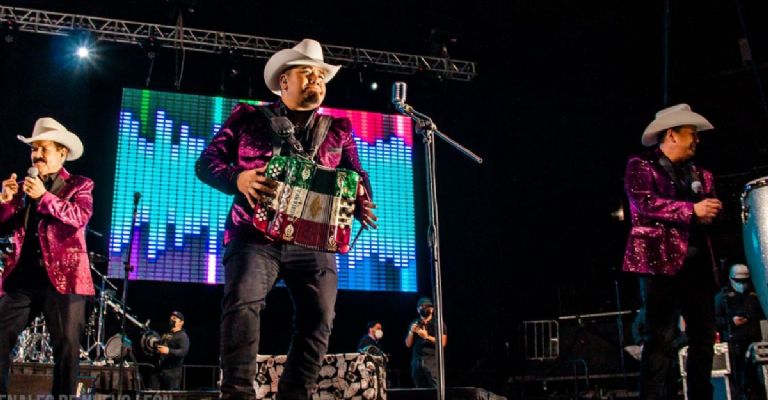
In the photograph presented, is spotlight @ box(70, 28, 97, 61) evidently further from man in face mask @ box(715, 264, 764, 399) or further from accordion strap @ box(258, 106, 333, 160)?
man in face mask @ box(715, 264, 764, 399)

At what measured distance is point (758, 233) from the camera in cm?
474

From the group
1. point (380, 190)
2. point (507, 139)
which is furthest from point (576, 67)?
point (380, 190)

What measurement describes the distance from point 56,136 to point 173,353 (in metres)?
6.56

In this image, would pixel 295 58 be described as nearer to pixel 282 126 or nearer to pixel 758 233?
pixel 282 126

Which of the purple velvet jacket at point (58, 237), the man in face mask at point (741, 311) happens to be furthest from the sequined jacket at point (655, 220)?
the man in face mask at point (741, 311)

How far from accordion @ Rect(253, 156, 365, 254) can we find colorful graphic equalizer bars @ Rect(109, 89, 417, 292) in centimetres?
755

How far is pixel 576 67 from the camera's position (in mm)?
11883

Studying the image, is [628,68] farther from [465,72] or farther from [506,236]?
[506,236]

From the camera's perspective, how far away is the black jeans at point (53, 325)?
4199 millimetres

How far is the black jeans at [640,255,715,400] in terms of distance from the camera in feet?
14.4

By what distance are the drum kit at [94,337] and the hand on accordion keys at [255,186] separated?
5.47 m

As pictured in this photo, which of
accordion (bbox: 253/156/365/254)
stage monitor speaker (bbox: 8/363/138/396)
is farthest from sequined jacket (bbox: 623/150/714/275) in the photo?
stage monitor speaker (bbox: 8/363/138/396)

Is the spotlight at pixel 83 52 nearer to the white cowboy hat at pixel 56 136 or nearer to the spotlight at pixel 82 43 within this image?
the spotlight at pixel 82 43

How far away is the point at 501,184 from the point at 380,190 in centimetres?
222
